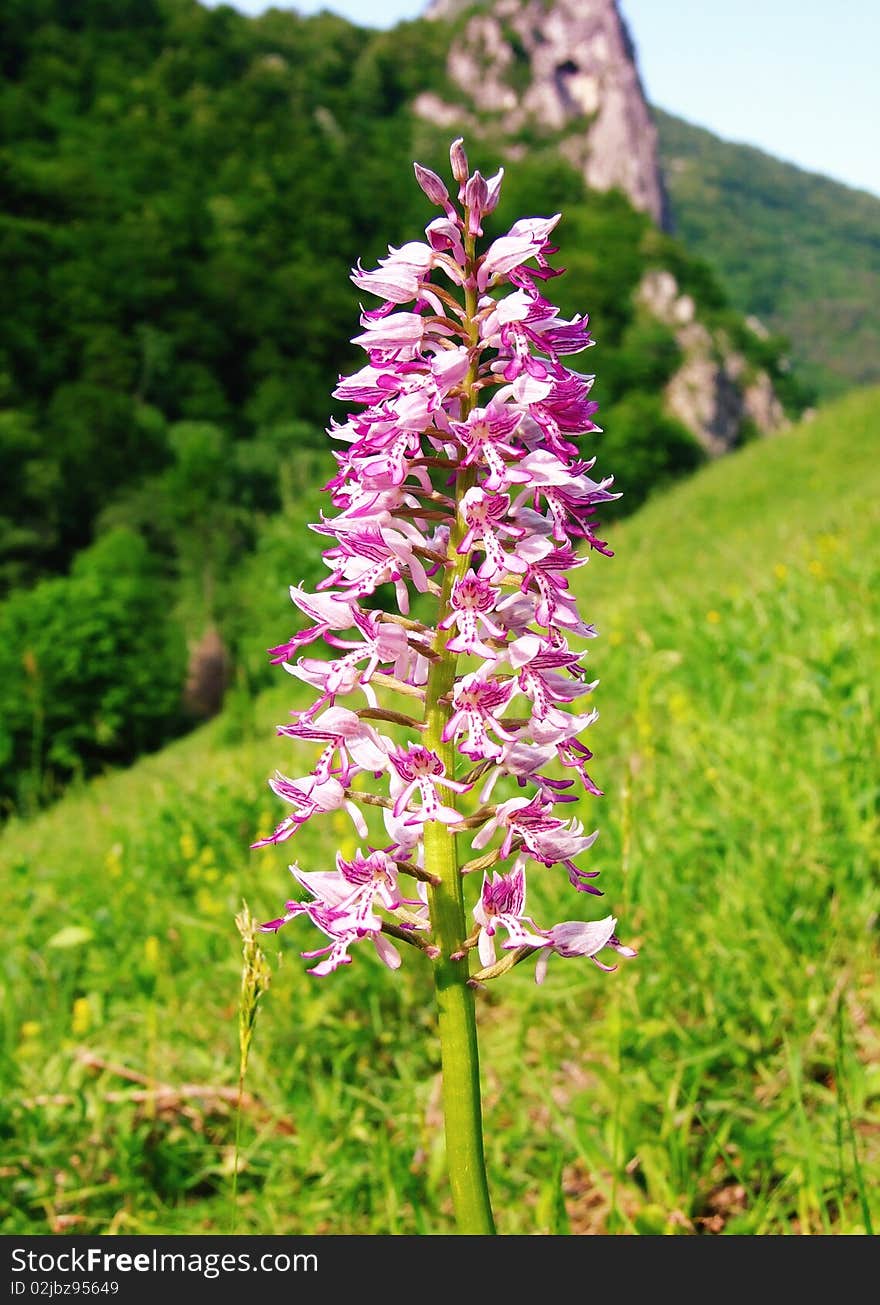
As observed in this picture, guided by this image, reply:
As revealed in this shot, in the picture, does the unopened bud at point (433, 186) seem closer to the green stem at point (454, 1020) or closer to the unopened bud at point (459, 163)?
the unopened bud at point (459, 163)

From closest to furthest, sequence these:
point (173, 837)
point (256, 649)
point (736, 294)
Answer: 1. point (173, 837)
2. point (256, 649)
3. point (736, 294)

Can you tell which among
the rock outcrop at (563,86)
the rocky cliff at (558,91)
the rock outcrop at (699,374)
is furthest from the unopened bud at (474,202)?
the rock outcrop at (563,86)

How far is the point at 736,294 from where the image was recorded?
183m

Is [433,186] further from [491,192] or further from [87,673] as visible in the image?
[87,673]

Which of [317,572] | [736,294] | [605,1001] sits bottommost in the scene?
[605,1001]

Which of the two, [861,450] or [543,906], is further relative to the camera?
[861,450]

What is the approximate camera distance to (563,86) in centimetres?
15375

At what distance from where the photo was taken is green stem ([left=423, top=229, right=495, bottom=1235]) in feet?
5.21

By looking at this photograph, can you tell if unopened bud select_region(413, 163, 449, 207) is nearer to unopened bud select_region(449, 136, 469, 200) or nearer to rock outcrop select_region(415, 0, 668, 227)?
unopened bud select_region(449, 136, 469, 200)

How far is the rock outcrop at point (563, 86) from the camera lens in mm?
147875

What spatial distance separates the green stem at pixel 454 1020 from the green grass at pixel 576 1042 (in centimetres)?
67
